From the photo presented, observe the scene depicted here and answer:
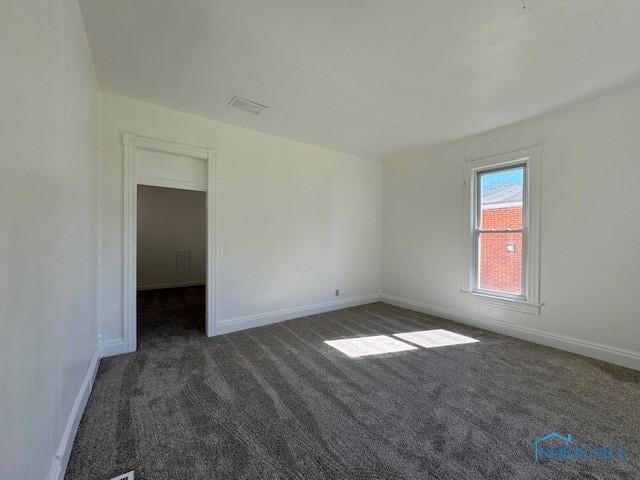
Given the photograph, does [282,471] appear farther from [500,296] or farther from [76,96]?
[500,296]

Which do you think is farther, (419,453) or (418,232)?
(418,232)

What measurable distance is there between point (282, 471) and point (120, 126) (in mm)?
3493

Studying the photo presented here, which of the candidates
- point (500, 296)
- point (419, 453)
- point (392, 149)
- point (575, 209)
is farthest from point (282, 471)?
point (392, 149)

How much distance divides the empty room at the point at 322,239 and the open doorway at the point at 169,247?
55.8 inches

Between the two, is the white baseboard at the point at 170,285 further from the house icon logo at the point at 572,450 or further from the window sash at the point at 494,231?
the house icon logo at the point at 572,450

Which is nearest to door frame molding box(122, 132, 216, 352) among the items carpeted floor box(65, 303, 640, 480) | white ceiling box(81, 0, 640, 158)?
carpeted floor box(65, 303, 640, 480)

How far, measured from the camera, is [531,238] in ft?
10.7

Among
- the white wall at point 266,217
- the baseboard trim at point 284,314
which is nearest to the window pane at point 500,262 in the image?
the white wall at point 266,217

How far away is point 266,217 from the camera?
152 inches

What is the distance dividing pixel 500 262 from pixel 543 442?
2449 mm

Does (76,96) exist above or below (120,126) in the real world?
below

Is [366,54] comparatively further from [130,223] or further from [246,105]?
[130,223]

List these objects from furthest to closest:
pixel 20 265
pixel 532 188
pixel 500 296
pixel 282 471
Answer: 1. pixel 500 296
2. pixel 532 188
3. pixel 282 471
4. pixel 20 265

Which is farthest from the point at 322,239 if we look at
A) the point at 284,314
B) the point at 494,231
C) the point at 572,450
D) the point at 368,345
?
the point at 572,450
